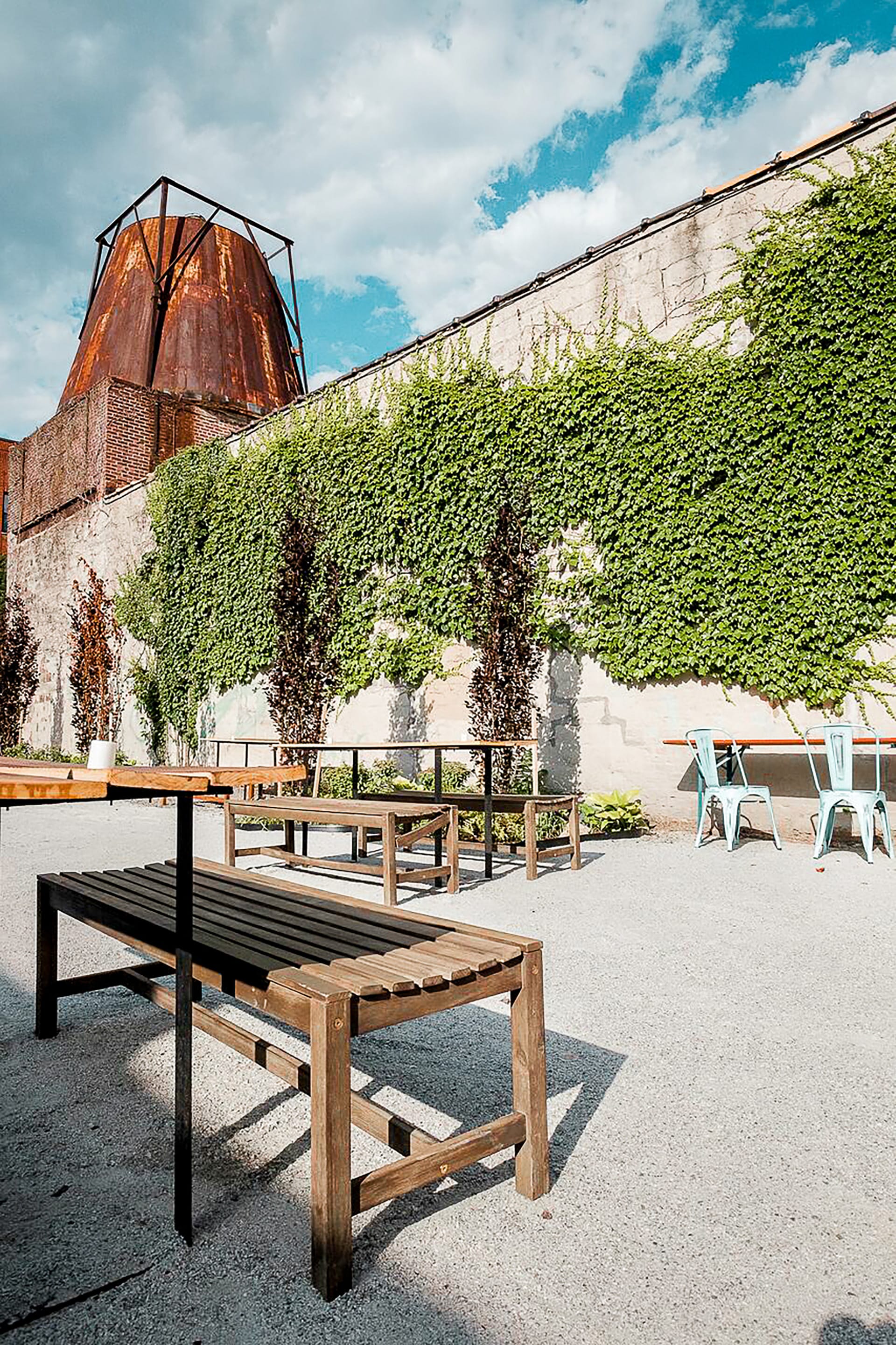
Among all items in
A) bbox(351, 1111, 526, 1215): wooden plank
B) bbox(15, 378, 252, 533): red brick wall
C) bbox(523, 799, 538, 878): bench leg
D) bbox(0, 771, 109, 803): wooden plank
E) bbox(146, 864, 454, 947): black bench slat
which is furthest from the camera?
bbox(15, 378, 252, 533): red brick wall

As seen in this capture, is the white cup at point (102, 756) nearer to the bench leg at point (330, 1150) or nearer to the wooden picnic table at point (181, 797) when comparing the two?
the wooden picnic table at point (181, 797)

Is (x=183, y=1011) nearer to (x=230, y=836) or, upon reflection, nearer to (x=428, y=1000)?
(x=428, y=1000)

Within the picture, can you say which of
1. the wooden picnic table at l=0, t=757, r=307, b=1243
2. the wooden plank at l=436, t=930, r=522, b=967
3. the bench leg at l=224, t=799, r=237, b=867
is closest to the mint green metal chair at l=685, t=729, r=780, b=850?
the bench leg at l=224, t=799, r=237, b=867

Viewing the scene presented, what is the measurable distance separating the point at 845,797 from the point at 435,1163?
5351 mm

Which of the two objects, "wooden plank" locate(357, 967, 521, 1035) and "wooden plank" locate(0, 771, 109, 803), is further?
"wooden plank" locate(357, 967, 521, 1035)

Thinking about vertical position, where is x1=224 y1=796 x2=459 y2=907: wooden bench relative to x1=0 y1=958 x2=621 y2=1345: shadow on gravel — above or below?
above

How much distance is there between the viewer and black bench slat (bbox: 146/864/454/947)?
221 cm

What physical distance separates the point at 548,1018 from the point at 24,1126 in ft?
5.68

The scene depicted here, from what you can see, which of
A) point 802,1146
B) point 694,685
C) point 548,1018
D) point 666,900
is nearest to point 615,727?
point 694,685

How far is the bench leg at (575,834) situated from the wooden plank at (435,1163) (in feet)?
A: 14.0

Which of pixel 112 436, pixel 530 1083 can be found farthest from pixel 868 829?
pixel 112 436

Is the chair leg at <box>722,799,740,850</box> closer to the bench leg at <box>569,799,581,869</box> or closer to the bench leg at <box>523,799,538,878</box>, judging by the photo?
the bench leg at <box>569,799,581,869</box>

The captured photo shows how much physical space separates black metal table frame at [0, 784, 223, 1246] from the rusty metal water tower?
17043 mm

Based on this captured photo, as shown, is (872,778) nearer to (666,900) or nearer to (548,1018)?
(666,900)
